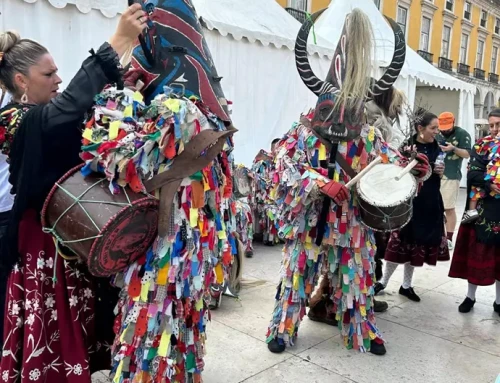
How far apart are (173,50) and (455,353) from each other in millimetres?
2723

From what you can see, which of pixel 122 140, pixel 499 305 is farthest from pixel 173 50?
pixel 499 305

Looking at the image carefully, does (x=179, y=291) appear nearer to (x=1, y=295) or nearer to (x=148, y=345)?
(x=148, y=345)

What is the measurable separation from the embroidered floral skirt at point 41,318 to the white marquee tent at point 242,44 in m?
3.04

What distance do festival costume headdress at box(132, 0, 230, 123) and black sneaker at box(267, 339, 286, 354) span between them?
1.82m

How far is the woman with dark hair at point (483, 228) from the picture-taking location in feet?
12.1

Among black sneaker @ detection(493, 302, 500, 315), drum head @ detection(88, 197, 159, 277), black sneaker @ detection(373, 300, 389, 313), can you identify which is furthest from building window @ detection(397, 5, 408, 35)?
drum head @ detection(88, 197, 159, 277)

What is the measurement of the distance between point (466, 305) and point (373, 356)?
1.35 meters

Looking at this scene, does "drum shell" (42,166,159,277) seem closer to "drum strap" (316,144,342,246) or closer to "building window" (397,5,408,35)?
"drum strap" (316,144,342,246)

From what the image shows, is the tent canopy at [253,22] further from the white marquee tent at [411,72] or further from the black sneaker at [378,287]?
the black sneaker at [378,287]

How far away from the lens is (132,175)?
1.63 meters

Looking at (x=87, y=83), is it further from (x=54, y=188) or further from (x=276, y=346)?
(x=276, y=346)

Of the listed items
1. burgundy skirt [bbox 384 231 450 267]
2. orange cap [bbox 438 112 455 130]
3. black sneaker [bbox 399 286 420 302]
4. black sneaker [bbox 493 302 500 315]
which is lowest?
black sneaker [bbox 399 286 420 302]

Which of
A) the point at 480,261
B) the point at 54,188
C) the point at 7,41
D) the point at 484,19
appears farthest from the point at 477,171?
the point at 484,19

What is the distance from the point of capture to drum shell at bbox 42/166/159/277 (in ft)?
5.16
